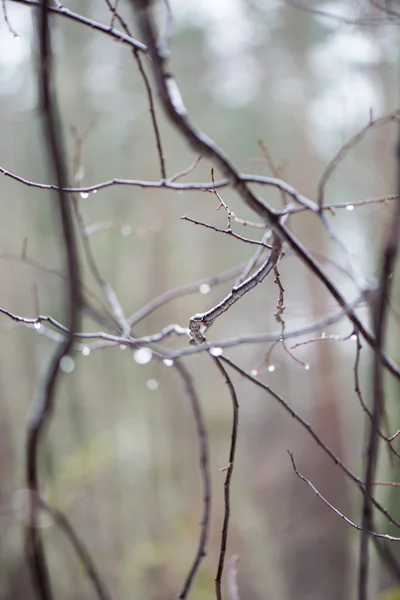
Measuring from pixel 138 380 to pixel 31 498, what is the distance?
261 cm

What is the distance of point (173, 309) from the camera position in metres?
3.08

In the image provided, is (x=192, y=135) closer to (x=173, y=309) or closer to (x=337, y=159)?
(x=337, y=159)

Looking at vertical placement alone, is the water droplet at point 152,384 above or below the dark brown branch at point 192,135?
below

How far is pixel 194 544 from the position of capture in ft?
9.09

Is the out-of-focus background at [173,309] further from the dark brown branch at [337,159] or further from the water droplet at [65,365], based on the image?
the dark brown branch at [337,159]

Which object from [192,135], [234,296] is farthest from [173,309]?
[192,135]

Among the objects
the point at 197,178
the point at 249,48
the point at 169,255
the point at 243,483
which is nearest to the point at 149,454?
the point at 243,483

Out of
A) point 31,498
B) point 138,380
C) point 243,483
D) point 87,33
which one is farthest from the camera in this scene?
point 243,483

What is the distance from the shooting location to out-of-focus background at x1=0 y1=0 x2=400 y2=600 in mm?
2475

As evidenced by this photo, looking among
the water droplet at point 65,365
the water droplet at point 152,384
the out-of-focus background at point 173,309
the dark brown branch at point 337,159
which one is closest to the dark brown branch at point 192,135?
the dark brown branch at point 337,159

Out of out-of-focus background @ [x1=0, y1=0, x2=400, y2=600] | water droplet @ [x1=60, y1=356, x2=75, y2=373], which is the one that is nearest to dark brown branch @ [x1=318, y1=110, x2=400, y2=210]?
water droplet @ [x1=60, y1=356, x2=75, y2=373]

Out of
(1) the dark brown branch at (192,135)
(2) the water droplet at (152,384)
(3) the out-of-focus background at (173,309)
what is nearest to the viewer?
(1) the dark brown branch at (192,135)

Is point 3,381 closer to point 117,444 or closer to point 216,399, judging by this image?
point 117,444

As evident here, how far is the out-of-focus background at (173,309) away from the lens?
2.47 metres
